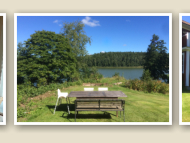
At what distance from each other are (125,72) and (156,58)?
5.91 ft

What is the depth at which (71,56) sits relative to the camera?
8.09 m

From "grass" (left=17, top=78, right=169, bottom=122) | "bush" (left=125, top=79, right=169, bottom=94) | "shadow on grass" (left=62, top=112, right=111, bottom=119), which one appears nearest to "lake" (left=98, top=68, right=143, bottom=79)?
"bush" (left=125, top=79, right=169, bottom=94)

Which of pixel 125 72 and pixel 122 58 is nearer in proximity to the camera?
pixel 122 58

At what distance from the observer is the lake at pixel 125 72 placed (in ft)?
26.8

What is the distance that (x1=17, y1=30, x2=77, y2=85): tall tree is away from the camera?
266 inches

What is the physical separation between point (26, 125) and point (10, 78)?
111 cm

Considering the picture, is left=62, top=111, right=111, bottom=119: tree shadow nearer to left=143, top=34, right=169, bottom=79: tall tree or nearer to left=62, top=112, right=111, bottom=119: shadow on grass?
left=62, top=112, right=111, bottom=119: shadow on grass

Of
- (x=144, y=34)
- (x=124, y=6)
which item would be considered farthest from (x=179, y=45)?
(x=144, y=34)

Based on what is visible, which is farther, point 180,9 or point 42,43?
point 42,43

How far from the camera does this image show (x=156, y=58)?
8367mm

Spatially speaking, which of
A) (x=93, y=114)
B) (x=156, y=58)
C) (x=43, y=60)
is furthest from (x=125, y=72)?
(x=93, y=114)

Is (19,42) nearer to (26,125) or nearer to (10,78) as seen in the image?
(10,78)

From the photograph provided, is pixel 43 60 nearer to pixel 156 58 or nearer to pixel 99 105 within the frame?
pixel 99 105

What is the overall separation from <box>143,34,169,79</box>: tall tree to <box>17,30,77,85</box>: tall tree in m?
4.19
